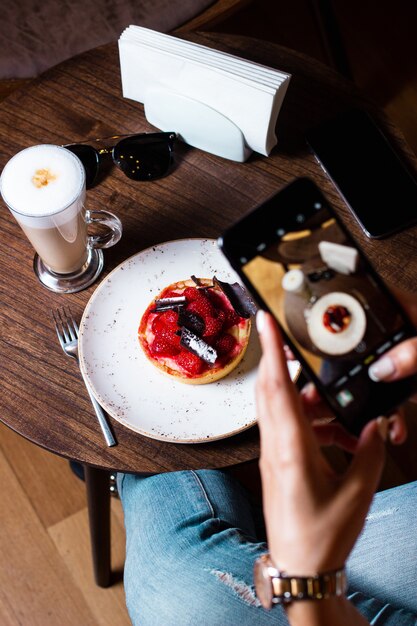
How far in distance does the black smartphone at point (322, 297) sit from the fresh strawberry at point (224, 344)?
0.62ft

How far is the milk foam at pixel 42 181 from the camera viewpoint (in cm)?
83

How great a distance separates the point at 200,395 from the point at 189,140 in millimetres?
378

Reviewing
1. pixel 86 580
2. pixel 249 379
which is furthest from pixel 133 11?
pixel 86 580

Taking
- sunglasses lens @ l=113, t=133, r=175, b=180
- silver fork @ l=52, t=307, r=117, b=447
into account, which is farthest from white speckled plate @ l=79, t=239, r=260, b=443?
sunglasses lens @ l=113, t=133, r=175, b=180

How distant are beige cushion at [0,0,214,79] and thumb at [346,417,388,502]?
3.39 ft

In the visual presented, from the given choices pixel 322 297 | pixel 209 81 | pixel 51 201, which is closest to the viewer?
pixel 322 297

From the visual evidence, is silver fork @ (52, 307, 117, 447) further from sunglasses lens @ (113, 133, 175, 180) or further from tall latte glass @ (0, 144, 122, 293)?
sunglasses lens @ (113, 133, 175, 180)

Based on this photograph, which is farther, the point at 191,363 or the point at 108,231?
the point at 108,231

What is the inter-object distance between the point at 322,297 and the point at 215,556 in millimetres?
386

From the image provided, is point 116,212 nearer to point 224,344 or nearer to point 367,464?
point 224,344

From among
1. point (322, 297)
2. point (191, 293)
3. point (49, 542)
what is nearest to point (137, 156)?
point (191, 293)

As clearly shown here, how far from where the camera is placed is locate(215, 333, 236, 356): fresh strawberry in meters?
0.85

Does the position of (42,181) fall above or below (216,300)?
above

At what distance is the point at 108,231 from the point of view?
95cm
